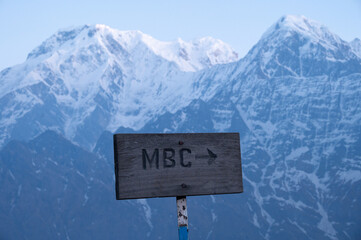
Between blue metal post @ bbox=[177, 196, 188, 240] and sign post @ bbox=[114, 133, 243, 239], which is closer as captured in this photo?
blue metal post @ bbox=[177, 196, 188, 240]

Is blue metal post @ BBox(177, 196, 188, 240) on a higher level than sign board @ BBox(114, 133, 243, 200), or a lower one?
lower

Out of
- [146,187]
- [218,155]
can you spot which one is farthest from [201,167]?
[146,187]

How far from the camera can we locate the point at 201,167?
183 inches

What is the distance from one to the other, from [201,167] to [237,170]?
304 mm

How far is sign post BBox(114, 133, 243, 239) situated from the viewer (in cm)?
437

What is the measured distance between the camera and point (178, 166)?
15.0 ft

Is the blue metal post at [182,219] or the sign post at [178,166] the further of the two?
the sign post at [178,166]

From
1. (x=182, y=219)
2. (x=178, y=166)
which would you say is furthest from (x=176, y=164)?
(x=182, y=219)

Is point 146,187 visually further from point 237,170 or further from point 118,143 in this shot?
point 237,170

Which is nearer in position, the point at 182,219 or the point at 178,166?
the point at 182,219

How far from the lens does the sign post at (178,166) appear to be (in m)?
4.37

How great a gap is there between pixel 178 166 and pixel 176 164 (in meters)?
0.02

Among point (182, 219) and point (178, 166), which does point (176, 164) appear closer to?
point (178, 166)

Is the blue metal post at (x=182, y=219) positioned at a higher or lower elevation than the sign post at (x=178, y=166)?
lower
